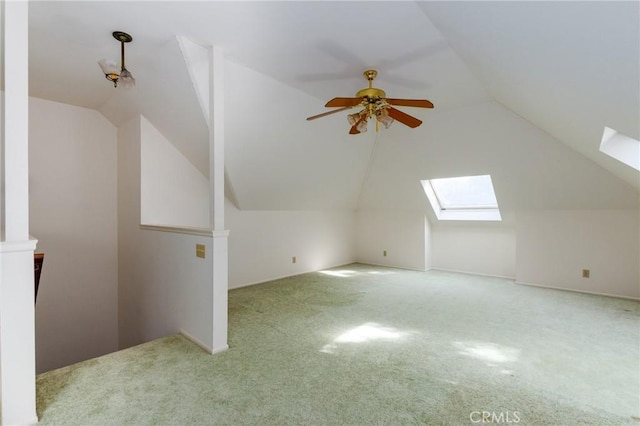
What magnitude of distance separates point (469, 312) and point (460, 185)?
258 cm

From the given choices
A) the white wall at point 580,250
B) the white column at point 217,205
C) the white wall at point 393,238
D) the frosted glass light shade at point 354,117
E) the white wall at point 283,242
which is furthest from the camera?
the white wall at point 393,238

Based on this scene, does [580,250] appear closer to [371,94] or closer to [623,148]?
[623,148]

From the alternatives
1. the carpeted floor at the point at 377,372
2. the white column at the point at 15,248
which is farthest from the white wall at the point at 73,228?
the white column at the point at 15,248

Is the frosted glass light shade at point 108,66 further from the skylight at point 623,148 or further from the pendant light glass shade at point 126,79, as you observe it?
the skylight at point 623,148

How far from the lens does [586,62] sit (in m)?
1.64

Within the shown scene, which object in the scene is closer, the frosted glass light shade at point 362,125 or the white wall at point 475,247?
the frosted glass light shade at point 362,125

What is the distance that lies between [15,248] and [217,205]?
1184 mm

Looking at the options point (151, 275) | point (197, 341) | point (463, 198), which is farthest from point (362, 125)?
point (463, 198)

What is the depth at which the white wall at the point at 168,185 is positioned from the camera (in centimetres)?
364

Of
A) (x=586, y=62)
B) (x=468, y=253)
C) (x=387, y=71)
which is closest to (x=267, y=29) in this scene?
(x=387, y=71)

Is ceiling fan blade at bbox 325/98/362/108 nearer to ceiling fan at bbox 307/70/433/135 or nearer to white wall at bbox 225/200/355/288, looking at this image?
ceiling fan at bbox 307/70/433/135

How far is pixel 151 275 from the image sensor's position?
3324 mm

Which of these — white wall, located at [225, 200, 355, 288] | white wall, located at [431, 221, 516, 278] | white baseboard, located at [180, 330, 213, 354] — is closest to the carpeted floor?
white baseboard, located at [180, 330, 213, 354]

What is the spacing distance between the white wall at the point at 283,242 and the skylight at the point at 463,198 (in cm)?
178
